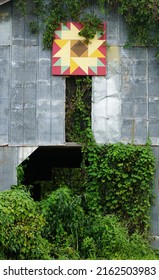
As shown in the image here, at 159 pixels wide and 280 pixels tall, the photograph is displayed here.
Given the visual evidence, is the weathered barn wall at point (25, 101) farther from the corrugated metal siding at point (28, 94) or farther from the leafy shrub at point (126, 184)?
the leafy shrub at point (126, 184)

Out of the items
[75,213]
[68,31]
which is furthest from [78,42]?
[75,213]

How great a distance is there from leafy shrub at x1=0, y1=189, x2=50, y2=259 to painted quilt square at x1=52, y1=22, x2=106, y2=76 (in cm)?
331

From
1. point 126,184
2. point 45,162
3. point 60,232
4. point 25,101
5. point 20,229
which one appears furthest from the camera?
point 45,162

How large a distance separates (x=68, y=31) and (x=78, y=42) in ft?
1.13

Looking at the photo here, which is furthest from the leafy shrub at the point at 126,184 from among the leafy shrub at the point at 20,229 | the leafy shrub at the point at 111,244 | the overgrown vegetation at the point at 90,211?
the leafy shrub at the point at 20,229

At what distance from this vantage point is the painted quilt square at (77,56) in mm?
15953

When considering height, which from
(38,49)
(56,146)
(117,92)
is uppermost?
(38,49)

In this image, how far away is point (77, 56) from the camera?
16.0m

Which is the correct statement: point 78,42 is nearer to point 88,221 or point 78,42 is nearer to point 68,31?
point 68,31

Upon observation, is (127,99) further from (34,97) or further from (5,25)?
(5,25)

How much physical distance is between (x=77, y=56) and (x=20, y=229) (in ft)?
14.5

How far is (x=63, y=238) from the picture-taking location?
48.7 ft

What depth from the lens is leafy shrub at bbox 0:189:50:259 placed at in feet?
43.9

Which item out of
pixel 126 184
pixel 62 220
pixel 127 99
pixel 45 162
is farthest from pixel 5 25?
pixel 45 162
